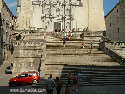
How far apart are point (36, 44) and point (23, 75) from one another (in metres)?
9.82

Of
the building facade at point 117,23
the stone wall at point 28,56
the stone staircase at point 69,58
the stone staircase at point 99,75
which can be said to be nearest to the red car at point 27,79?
the stone staircase at point 69,58

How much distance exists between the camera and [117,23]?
264 ft

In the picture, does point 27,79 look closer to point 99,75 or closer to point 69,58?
point 99,75

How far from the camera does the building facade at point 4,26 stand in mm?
64150

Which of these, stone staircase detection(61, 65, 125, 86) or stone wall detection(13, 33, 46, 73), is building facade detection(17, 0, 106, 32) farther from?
stone staircase detection(61, 65, 125, 86)

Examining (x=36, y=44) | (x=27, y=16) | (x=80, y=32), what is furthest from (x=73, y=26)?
(x=36, y=44)

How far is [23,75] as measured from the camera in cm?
3114

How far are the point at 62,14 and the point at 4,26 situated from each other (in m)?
14.7

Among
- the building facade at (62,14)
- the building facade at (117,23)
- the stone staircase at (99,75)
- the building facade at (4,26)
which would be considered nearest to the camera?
the stone staircase at (99,75)

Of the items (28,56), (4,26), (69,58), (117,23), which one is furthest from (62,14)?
(28,56)

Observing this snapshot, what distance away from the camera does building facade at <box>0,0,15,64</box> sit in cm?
6415

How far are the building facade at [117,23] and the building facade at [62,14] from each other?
48.9ft

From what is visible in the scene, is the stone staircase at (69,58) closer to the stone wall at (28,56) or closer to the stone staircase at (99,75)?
the stone wall at (28,56)

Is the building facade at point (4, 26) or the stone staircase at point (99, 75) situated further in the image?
the building facade at point (4, 26)
